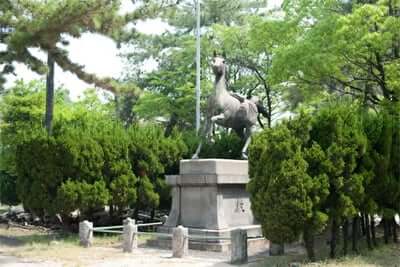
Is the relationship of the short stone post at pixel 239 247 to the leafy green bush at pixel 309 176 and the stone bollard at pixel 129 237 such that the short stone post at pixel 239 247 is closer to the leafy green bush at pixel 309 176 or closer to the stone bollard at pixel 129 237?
the leafy green bush at pixel 309 176

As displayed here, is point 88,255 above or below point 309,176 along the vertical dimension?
below

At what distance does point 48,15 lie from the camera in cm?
1295

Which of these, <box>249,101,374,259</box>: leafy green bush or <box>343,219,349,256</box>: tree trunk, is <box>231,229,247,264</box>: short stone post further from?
<box>343,219,349,256</box>: tree trunk

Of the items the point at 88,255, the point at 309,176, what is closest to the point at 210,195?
the point at 88,255

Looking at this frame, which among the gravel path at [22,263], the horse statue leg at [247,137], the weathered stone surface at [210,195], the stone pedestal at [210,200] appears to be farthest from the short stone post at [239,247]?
the horse statue leg at [247,137]

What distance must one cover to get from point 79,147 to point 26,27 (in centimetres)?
451

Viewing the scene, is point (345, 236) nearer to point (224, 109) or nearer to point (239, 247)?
point (239, 247)

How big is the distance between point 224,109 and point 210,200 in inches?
104

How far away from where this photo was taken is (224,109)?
48.4 ft

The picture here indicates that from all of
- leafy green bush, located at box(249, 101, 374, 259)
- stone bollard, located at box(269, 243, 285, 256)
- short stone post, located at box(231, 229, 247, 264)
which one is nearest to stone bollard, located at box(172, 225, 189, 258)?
short stone post, located at box(231, 229, 247, 264)

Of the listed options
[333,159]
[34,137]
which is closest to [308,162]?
[333,159]

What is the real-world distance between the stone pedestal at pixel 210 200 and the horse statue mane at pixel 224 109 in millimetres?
768

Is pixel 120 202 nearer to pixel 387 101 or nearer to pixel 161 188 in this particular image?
pixel 161 188

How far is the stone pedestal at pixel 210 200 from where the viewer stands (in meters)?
13.7
